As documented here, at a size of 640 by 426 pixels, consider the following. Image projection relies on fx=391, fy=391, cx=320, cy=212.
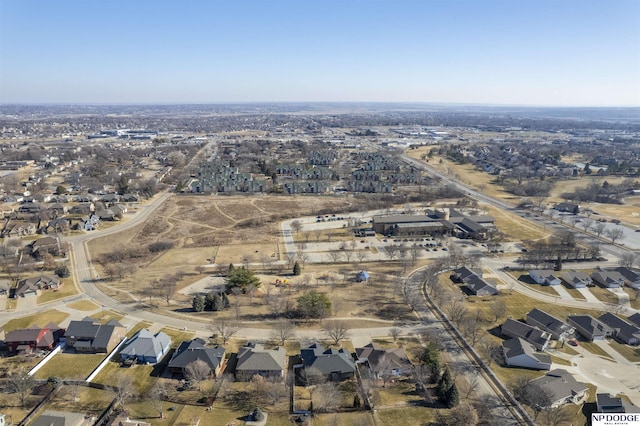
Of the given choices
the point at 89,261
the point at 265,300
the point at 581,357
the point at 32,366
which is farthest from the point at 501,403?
the point at 89,261

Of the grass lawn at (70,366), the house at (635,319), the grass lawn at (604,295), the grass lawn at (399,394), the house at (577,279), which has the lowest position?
the grass lawn at (399,394)

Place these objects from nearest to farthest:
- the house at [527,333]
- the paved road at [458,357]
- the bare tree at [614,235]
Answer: the paved road at [458,357], the house at [527,333], the bare tree at [614,235]

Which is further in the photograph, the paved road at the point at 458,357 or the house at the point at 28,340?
the house at the point at 28,340

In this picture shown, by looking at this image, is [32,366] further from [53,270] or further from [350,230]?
[350,230]

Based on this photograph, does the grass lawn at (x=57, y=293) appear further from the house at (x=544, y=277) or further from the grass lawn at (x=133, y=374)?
the house at (x=544, y=277)

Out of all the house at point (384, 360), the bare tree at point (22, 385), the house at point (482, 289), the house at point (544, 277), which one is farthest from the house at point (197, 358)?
the house at point (544, 277)

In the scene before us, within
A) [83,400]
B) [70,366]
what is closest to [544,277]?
[83,400]

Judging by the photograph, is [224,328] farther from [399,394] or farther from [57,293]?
[57,293]

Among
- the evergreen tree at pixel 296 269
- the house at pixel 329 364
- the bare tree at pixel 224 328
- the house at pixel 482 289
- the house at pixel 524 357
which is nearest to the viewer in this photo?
the house at pixel 329 364
